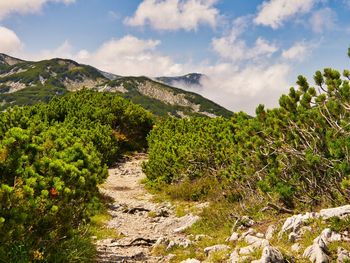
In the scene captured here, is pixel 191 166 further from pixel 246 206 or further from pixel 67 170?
pixel 67 170

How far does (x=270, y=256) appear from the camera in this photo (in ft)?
26.1

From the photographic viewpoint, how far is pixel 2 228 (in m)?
6.77

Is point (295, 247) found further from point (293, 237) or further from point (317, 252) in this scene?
point (317, 252)

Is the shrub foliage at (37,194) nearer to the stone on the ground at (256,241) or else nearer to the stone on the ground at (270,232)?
the stone on the ground at (256,241)

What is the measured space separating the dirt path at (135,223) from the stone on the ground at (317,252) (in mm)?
3932

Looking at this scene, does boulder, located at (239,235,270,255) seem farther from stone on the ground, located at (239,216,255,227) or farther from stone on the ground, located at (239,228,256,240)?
stone on the ground, located at (239,216,255,227)

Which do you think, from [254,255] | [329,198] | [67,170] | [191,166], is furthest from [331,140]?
[191,166]

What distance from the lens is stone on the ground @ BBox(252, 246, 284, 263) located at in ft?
25.8

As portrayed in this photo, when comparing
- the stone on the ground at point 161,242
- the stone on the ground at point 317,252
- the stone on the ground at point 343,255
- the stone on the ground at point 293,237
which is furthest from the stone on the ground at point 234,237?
the stone on the ground at point 343,255

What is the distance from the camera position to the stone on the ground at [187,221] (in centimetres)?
1415

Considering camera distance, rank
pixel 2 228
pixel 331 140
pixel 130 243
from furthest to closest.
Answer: pixel 130 243 < pixel 331 140 < pixel 2 228

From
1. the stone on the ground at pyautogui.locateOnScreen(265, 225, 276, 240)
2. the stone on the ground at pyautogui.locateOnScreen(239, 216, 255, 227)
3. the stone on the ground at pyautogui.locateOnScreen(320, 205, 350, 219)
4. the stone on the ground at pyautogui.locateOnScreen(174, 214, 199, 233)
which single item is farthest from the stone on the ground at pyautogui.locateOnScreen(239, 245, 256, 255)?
the stone on the ground at pyautogui.locateOnScreen(174, 214, 199, 233)

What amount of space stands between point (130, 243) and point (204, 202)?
21.9ft

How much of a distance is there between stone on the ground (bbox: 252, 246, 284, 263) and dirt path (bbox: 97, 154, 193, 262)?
132 inches
